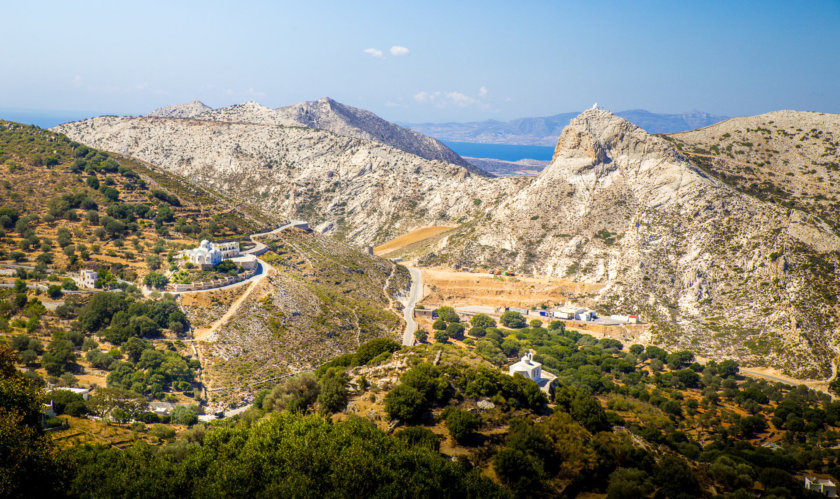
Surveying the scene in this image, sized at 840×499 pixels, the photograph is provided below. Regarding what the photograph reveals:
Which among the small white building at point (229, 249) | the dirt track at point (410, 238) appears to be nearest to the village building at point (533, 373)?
the small white building at point (229, 249)

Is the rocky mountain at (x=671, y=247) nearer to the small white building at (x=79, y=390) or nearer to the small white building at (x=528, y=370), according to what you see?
the small white building at (x=528, y=370)

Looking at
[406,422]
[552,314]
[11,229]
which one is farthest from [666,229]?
[11,229]

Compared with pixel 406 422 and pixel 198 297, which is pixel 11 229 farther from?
pixel 406 422

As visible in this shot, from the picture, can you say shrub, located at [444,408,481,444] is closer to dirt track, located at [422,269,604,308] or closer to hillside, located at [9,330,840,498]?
hillside, located at [9,330,840,498]

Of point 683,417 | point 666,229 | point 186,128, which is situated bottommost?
point 683,417

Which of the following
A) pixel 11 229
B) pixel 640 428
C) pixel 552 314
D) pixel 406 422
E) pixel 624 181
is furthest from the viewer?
pixel 624 181

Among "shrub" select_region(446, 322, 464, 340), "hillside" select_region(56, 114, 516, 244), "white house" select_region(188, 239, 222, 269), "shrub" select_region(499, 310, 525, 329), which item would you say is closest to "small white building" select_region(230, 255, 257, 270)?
"white house" select_region(188, 239, 222, 269)

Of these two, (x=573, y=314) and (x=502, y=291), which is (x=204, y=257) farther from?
(x=573, y=314)
